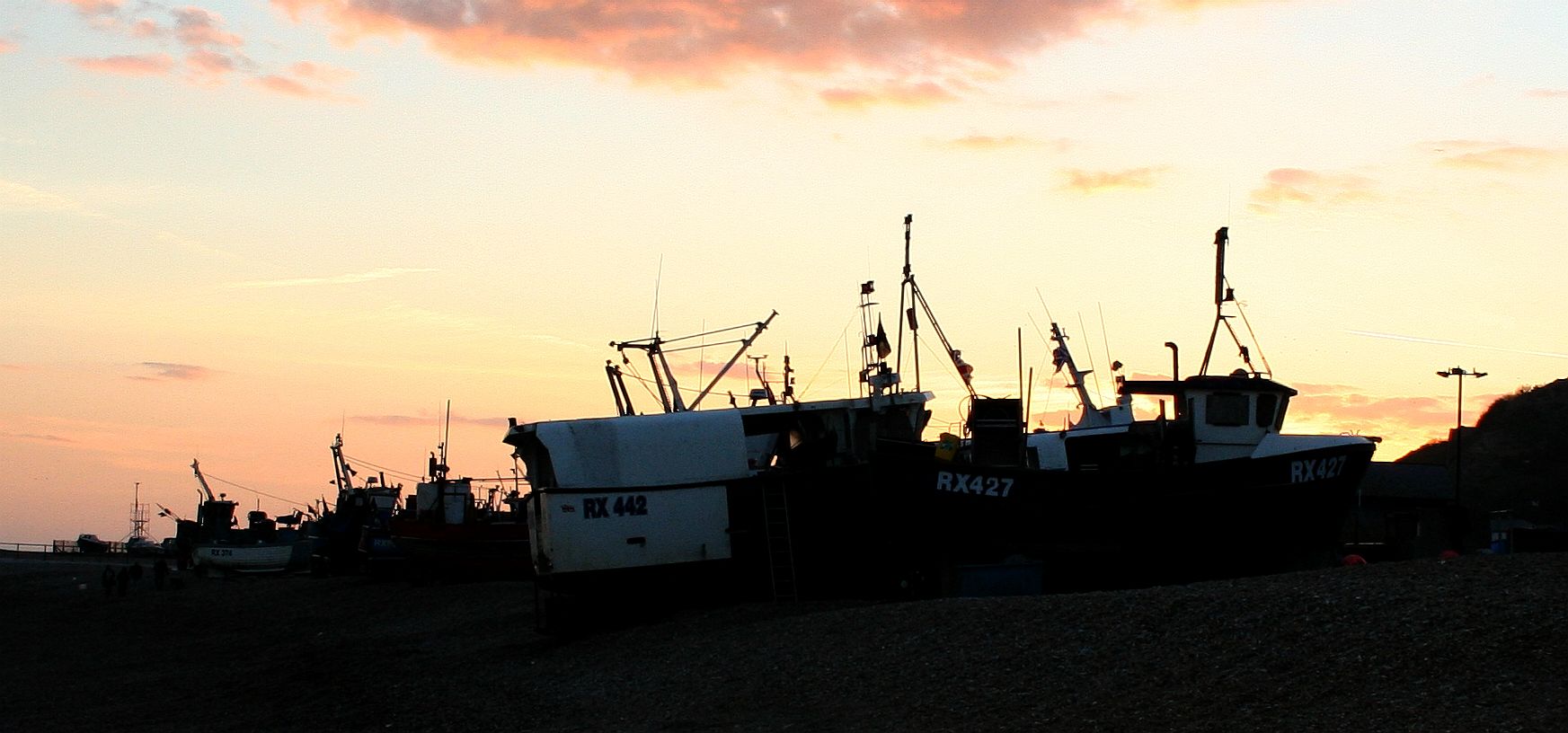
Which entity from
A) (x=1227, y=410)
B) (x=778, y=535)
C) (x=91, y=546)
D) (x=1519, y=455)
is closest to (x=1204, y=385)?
(x=1227, y=410)

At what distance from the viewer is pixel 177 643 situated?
36906 mm

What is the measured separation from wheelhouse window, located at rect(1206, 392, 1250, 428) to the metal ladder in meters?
9.07

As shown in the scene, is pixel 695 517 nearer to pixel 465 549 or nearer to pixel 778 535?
pixel 778 535

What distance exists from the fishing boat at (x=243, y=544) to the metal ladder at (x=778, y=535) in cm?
4224

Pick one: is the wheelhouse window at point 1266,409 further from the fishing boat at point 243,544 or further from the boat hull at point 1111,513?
the fishing boat at point 243,544

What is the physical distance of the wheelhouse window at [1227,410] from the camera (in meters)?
31.7

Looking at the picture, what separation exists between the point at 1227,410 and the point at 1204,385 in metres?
0.70

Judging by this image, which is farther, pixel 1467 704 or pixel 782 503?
pixel 782 503

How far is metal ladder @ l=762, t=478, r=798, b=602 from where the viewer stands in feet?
93.9

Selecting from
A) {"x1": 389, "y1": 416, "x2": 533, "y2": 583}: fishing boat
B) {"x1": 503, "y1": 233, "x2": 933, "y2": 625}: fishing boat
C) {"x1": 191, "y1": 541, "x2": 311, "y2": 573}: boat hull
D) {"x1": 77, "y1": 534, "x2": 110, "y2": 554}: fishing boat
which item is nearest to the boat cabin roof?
{"x1": 503, "y1": 233, "x2": 933, "y2": 625}: fishing boat

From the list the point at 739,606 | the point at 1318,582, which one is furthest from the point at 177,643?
the point at 1318,582

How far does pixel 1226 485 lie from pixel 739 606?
29.7 feet

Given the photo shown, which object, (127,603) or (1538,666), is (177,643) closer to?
(127,603)

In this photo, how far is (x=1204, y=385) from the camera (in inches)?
1246
